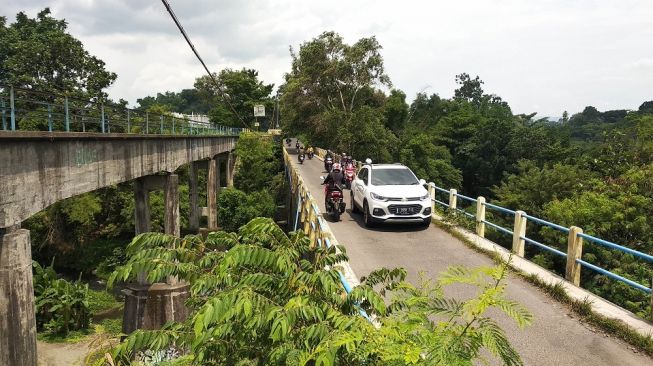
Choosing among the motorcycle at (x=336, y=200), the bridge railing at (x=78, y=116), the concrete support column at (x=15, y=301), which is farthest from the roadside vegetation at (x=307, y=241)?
the motorcycle at (x=336, y=200)

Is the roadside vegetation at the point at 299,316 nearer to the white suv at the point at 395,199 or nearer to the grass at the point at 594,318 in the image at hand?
the grass at the point at 594,318

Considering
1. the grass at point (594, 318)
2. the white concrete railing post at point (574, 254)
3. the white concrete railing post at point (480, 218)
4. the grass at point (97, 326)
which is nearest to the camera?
the grass at point (594, 318)

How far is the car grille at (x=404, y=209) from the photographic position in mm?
12555

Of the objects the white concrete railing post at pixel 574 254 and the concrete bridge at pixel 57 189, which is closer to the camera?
the concrete bridge at pixel 57 189

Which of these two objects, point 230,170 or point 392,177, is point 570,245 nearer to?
point 392,177

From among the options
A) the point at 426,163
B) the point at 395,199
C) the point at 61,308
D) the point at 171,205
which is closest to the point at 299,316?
the point at 395,199

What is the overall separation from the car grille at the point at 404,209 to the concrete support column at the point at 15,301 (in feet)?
28.7

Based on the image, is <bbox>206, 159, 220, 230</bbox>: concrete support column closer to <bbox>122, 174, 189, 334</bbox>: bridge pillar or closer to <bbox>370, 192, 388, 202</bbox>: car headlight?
<bbox>122, 174, 189, 334</bbox>: bridge pillar

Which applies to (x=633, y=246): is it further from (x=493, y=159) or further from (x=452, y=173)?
(x=493, y=159)

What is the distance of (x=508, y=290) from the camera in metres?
8.20

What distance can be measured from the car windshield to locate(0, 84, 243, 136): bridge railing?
312 inches

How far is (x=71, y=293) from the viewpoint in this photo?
816 inches

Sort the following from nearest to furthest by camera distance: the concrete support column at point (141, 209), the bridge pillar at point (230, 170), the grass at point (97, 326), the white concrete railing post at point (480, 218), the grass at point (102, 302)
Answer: the white concrete railing post at point (480, 218)
the concrete support column at point (141, 209)
the grass at point (97, 326)
the grass at point (102, 302)
the bridge pillar at point (230, 170)

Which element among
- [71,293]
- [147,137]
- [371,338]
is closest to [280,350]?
[371,338]
